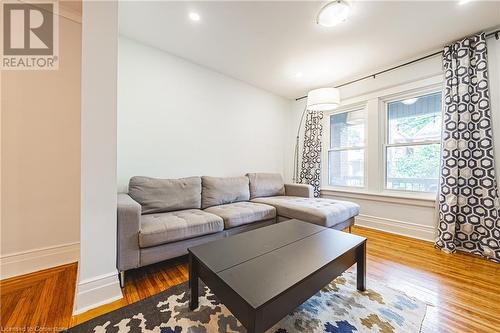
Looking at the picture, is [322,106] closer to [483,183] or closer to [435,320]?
[483,183]

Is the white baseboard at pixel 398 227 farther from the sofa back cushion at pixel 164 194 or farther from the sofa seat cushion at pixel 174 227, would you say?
the sofa back cushion at pixel 164 194

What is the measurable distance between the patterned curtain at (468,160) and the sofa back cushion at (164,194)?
2.98 meters

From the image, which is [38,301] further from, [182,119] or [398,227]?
[398,227]

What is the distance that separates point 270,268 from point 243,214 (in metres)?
1.19

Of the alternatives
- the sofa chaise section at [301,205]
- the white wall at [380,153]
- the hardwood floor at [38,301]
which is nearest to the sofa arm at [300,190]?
the sofa chaise section at [301,205]

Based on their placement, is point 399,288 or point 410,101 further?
point 410,101

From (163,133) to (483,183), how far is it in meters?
3.71

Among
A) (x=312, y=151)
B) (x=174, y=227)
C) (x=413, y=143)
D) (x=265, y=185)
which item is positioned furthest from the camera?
(x=312, y=151)

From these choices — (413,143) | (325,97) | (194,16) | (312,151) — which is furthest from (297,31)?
(413,143)

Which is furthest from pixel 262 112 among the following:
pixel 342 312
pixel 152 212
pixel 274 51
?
pixel 342 312

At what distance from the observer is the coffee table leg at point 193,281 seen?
1.28 m

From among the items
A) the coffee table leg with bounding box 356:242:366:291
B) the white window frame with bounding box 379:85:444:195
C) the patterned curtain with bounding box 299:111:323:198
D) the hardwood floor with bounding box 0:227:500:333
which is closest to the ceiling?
the white window frame with bounding box 379:85:444:195

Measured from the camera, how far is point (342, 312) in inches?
51.1

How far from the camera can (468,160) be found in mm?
2225
